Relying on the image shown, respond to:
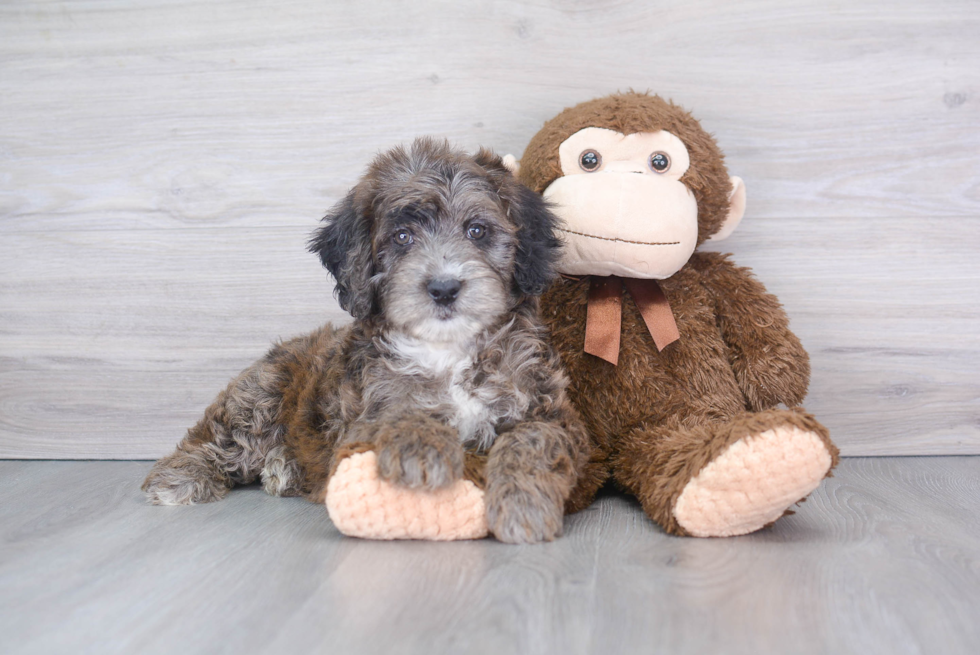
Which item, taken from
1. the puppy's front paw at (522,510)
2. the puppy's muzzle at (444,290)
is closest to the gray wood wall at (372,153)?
the puppy's muzzle at (444,290)

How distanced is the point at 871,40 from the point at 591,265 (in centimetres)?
157

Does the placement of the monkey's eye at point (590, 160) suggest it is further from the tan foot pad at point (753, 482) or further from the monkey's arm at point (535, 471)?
the tan foot pad at point (753, 482)

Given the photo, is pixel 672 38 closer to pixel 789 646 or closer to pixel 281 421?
pixel 281 421

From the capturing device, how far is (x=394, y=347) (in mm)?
2092

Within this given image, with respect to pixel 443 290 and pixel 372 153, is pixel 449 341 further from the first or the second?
pixel 372 153

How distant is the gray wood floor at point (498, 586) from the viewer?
4.40 feet

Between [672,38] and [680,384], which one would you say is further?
[672,38]

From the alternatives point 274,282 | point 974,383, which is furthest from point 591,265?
point 974,383

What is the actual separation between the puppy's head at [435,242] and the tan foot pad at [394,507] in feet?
1.35

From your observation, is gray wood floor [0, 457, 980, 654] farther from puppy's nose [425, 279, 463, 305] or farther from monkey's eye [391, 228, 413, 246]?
monkey's eye [391, 228, 413, 246]

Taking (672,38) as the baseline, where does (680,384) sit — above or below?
below

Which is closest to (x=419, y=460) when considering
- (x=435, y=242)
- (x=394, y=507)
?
(x=394, y=507)

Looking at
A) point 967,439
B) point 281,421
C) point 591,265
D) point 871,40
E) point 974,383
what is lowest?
point 967,439

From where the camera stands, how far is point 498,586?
1549 millimetres
